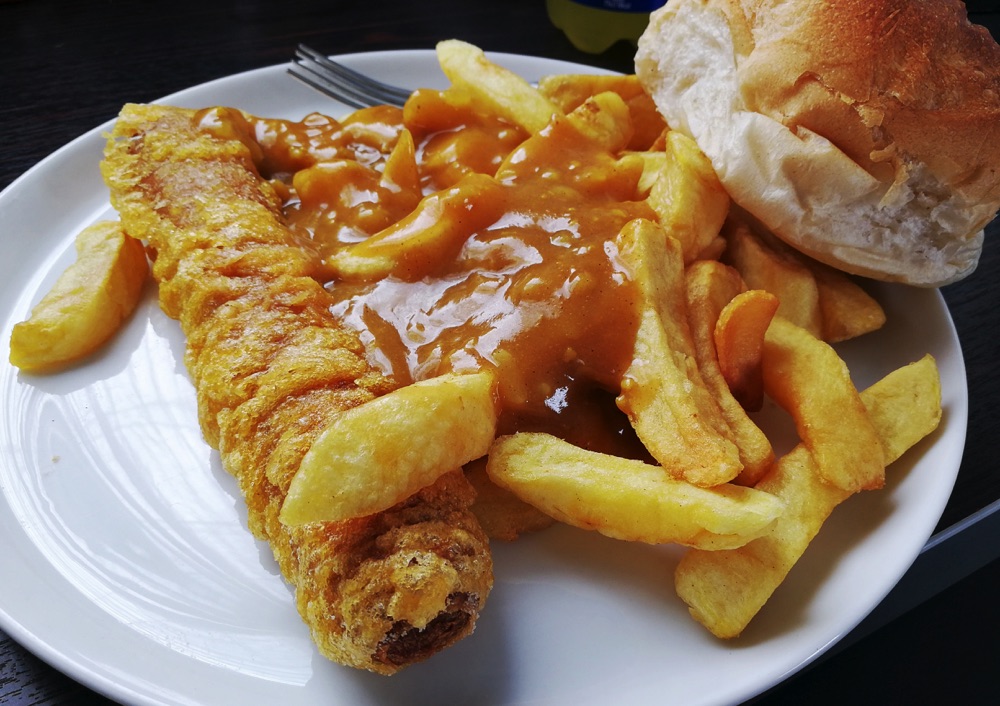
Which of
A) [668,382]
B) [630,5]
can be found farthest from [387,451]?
[630,5]

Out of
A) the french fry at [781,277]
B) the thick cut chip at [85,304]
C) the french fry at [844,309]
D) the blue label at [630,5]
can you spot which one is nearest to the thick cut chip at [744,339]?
the french fry at [781,277]

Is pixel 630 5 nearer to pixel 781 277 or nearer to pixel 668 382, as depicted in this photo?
pixel 781 277

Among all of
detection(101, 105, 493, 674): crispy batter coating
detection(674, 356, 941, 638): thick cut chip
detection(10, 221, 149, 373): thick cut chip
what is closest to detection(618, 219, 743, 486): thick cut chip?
detection(674, 356, 941, 638): thick cut chip

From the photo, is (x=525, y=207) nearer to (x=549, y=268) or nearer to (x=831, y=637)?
(x=549, y=268)

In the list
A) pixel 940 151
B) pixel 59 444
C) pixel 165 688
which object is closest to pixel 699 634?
pixel 165 688

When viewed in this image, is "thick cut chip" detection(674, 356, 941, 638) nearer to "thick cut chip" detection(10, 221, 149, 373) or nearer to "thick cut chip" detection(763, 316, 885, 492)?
"thick cut chip" detection(763, 316, 885, 492)

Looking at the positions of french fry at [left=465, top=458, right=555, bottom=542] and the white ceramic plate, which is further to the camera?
french fry at [left=465, top=458, right=555, bottom=542]
